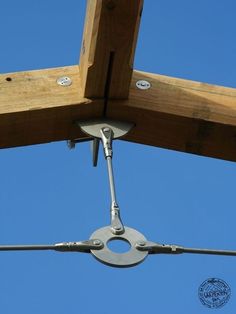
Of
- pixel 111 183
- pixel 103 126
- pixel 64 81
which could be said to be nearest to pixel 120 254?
pixel 111 183

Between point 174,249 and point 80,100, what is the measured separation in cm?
49

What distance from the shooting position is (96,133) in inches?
94.7

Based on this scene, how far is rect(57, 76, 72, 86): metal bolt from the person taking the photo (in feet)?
8.03

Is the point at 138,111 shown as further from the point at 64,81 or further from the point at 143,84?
the point at 64,81

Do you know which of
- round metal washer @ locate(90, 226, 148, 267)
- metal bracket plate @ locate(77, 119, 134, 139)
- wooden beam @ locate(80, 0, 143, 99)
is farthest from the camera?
metal bracket plate @ locate(77, 119, 134, 139)

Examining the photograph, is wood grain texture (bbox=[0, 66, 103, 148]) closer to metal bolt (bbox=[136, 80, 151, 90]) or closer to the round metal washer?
metal bolt (bbox=[136, 80, 151, 90])

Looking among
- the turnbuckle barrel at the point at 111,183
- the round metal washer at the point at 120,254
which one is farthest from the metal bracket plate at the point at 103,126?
the round metal washer at the point at 120,254

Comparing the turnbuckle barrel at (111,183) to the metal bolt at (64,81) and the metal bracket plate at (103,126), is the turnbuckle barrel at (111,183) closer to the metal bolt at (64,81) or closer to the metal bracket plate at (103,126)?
the metal bracket plate at (103,126)

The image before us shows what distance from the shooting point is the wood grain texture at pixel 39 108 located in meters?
2.36

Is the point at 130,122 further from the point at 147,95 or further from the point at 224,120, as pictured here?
the point at 224,120

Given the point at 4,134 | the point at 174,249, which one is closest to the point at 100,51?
the point at 4,134

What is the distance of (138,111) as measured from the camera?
2430mm

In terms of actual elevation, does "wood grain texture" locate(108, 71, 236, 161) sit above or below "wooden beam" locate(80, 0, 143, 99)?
below

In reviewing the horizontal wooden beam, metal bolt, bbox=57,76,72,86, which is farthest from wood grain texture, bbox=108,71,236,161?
metal bolt, bbox=57,76,72,86
